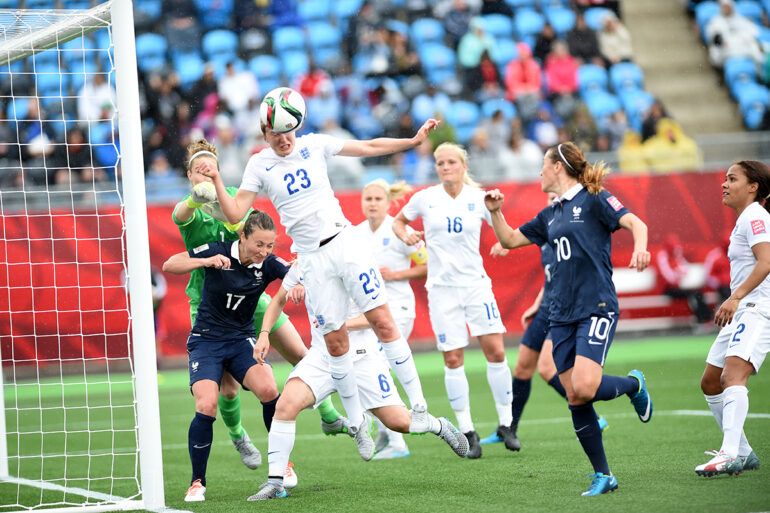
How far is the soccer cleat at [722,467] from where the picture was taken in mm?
6480

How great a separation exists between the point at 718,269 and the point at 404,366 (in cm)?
1290

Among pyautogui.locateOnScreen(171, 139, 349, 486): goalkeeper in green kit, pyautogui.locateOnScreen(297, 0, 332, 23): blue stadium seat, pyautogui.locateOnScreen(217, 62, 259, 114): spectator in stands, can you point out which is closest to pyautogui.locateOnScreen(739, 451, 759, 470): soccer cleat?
pyautogui.locateOnScreen(171, 139, 349, 486): goalkeeper in green kit

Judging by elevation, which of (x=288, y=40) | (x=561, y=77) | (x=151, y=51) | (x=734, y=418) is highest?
(x=288, y=40)

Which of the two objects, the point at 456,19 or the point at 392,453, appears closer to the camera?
the point at 392,453

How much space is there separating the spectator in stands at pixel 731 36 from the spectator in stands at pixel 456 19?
6377 millimetres

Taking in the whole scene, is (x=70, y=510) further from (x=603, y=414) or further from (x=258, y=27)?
(x=258, y=27)

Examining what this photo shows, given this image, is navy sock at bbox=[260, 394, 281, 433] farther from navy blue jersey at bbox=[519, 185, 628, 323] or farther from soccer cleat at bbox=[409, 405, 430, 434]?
navy blue jersey at bbox=[519, 185, 628, 323]

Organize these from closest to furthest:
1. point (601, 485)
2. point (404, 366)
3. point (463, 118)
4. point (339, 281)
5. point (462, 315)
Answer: point (601, 485) < point (339, 281) < point (404, 366) < point (462, 315) < point (463, 118)

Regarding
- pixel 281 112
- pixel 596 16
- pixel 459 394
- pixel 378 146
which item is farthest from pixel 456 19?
pixel 281 112

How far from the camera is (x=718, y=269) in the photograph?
1825cm

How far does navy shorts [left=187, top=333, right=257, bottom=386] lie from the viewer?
23.3 feet

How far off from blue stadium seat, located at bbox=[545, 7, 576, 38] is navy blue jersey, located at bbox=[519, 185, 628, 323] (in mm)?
18103

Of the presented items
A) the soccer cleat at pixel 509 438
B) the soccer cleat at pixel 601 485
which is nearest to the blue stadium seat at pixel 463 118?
the soccer cleat at pixel 509 438

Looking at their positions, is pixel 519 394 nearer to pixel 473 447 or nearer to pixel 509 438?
pixel 509 438
